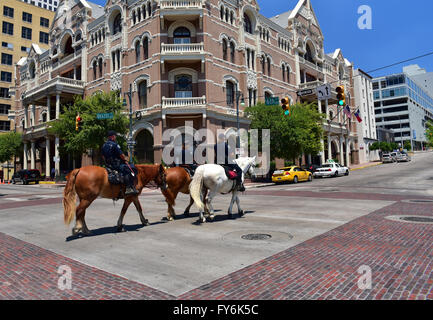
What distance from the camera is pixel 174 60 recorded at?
2942cm

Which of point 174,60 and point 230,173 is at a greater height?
point 174,60

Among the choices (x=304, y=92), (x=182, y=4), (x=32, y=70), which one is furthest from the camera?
(x=32, y=70)

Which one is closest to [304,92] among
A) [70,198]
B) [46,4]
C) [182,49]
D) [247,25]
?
[247,25]

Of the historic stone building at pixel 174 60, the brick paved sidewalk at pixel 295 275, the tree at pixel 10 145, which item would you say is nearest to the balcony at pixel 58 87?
the historic stone building at pixel 174 60

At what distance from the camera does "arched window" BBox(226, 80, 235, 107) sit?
108ft

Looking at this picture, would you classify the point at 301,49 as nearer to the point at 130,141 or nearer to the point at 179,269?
the point at 130,141

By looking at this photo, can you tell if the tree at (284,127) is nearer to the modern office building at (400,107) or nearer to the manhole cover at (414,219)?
the manhole cover at (414,219)

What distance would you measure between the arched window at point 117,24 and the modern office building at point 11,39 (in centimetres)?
3907

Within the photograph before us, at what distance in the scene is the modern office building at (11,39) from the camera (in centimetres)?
6412

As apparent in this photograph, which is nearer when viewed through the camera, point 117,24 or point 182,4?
point 182,4

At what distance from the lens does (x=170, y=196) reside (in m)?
9.31

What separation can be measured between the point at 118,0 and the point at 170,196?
34037mm

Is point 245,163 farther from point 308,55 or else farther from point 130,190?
point 308,55

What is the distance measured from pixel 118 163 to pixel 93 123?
23.4 metres
